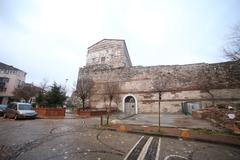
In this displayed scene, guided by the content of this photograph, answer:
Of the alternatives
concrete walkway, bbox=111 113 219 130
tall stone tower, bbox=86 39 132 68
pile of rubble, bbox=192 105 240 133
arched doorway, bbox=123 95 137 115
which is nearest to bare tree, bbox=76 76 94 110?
arched doorway, bbox=123 95 137 115

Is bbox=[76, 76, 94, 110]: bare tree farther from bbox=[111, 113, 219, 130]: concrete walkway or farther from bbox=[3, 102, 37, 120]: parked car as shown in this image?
bbox=[111, 113, 219, 130]: concrete walkway

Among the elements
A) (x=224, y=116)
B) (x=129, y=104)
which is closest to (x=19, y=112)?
(x=129, y=104)

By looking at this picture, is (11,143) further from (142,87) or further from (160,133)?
(142,87)

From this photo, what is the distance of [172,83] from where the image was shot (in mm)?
22203

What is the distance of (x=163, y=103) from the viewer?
21766 millimetres

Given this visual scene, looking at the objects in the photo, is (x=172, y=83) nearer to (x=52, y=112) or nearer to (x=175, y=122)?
(x=175, y=122)

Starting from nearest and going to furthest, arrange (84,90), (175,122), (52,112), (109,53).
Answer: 1. (175,122)
2. (52,112)
3. (84,90)
4. (109,53)

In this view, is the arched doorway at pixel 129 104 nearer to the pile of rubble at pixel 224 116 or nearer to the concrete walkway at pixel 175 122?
the concrete walkway at pixel 175 122

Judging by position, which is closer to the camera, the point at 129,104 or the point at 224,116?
the point at 224,116

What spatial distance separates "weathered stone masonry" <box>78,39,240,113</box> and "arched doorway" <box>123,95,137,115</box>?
0.17 metres

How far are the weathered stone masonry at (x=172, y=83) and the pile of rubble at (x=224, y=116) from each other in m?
6.27

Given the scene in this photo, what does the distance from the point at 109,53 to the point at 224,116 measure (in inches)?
917

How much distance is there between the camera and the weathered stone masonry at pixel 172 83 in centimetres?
1983

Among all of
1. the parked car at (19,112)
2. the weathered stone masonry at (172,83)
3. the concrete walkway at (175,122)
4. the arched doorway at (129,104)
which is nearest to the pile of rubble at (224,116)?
the concrete walkway at (175,122)
